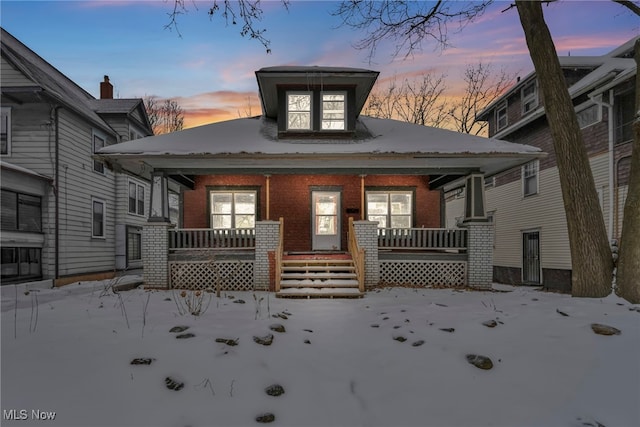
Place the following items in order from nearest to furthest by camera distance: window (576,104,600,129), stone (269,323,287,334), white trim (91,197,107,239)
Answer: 1. stone (269,323,287,334)
2. window (576,104,600,129)
3. white trim (91,197,107,239)

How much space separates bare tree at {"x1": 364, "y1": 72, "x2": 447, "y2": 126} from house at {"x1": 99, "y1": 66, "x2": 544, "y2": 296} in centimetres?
1608

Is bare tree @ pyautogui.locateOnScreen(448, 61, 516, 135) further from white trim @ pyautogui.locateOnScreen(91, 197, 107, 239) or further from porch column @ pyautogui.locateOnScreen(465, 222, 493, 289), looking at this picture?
white trim @ pyautogui.locateOnScreen(91, 197, 107, 239)

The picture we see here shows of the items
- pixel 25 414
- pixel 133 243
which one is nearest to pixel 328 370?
pixel 25 414

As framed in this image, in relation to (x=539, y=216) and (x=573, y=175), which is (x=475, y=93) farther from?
(x=573, y=175)

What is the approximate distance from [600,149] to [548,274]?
5668 mm

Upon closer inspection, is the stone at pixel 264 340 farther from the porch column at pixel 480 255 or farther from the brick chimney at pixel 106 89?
the brick chimney at pixel 106 89

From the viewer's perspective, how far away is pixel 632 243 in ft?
20.5

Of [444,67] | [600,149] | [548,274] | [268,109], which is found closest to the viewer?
[600,149]

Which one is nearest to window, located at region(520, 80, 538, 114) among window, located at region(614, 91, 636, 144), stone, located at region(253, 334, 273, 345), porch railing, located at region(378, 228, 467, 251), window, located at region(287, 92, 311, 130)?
window, located at region(614, 91, 636, 144)

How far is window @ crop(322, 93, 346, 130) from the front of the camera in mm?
11914

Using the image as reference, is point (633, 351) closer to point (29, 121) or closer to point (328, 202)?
point (328, 202)

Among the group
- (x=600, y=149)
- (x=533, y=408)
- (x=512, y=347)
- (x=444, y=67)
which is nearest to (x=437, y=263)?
(x=512, y=347)

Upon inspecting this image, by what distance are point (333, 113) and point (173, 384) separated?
10170mm

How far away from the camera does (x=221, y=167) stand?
1071 centimetres
